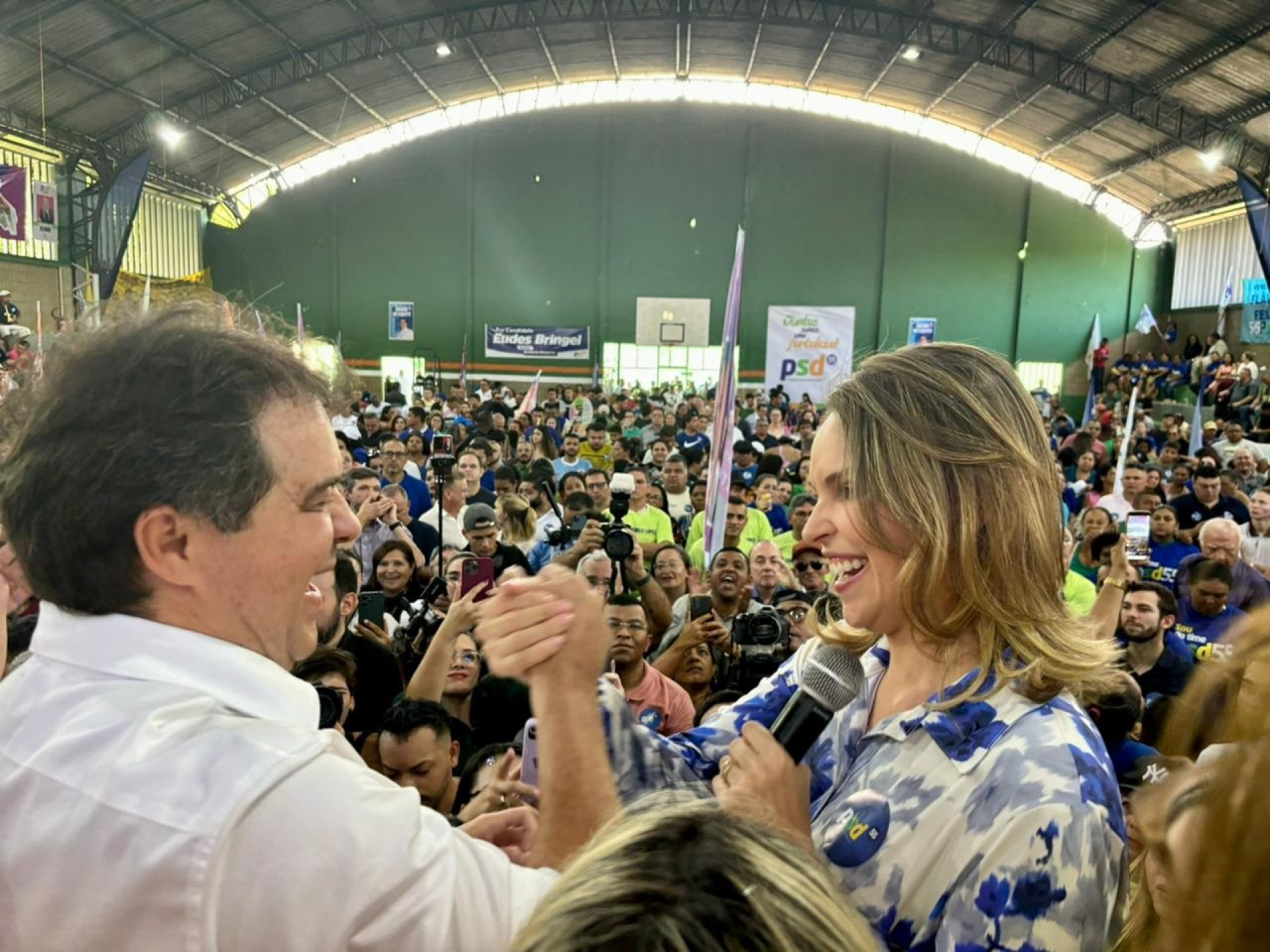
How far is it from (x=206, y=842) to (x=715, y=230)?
2197 cm

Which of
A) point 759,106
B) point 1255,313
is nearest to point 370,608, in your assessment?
point 1255,313

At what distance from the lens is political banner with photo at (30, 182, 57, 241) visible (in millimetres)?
16016

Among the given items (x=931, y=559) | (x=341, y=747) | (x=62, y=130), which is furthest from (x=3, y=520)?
(x=62, y=130)

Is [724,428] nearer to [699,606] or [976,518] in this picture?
→ [699,606]

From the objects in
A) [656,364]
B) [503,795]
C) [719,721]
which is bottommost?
[503,795]

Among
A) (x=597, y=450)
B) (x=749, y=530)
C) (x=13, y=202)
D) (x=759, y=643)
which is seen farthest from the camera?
(x=13, y=202)

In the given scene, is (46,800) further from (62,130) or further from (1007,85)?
(1007,85)

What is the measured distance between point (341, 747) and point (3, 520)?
0.47 metres

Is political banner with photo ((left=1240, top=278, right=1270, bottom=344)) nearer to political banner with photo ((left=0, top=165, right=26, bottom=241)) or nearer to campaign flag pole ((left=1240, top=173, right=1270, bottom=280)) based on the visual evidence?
campaign flag pole ((left=1240, top=173, right=1270, bottom=280))

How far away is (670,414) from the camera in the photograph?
1494cm

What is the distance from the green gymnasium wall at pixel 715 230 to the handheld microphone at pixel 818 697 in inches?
812

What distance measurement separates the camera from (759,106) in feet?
70.3

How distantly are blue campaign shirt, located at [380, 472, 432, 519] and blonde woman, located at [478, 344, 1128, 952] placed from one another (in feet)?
20.4

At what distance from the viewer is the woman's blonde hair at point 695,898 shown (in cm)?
60
